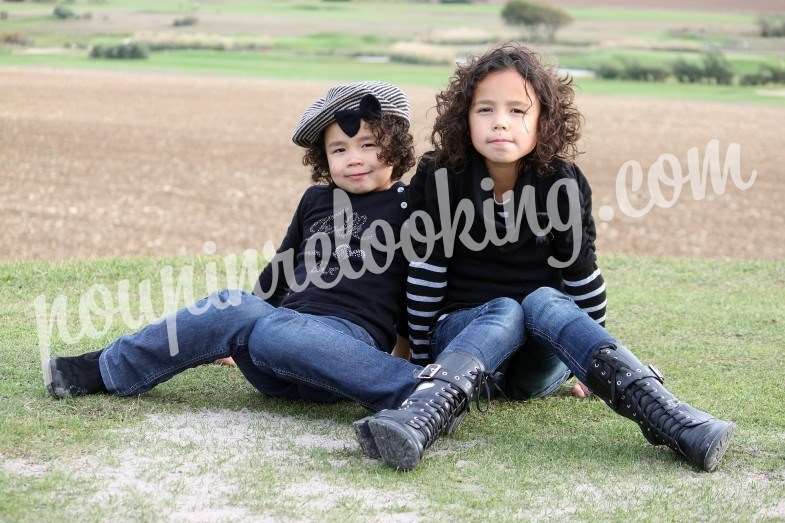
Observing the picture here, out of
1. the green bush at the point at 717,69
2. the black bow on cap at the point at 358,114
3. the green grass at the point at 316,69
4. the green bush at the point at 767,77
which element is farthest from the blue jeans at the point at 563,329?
the green bush at the point at 717,69

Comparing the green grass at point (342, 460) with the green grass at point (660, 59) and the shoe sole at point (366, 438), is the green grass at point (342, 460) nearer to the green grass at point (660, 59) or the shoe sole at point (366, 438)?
the shoe sole at point (366, 438)

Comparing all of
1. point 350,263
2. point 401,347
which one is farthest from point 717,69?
point 350,263

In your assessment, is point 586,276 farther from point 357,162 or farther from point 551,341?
point 357,162

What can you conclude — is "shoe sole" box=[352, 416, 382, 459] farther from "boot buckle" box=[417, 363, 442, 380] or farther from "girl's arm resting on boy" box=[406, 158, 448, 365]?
"girl's arm resting on boy" box=[406, 158, 448, 365]

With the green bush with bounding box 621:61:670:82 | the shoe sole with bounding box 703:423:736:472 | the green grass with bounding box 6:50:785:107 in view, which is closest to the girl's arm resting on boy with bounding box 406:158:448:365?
the shoe sole with bounding box 703:423:736:472

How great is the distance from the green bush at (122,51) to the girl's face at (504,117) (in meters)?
35.3

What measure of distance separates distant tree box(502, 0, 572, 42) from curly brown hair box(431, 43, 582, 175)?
4636 centimetres

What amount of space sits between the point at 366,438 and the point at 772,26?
3952 cm

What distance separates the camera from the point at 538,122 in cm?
390

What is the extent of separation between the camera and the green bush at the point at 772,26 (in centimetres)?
3897

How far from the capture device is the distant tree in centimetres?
4934

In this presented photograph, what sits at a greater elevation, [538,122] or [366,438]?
[538,122]

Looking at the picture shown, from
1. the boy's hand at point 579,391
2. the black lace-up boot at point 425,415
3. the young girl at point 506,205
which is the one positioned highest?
the young girl at point 506,205

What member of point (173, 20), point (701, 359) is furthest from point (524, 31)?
point (701, 359)
